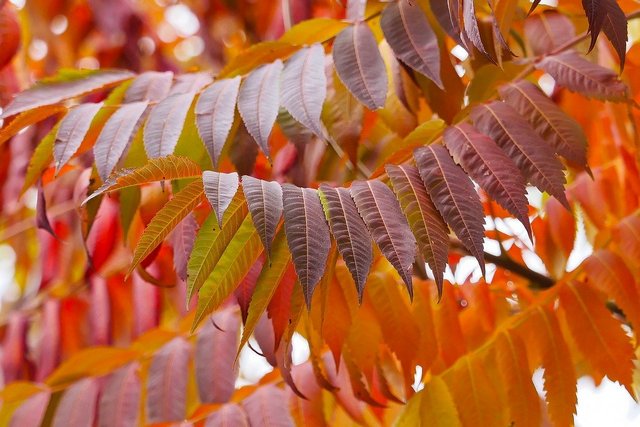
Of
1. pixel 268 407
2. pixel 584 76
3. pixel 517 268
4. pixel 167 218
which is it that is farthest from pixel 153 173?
pixel 517 268

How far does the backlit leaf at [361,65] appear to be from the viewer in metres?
1.08

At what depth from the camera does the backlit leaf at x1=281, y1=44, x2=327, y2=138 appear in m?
1.04

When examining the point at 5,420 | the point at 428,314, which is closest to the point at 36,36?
the point at 5,420

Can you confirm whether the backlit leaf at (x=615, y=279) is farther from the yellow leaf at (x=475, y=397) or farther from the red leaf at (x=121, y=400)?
the red leaf at (x=121, y=400)

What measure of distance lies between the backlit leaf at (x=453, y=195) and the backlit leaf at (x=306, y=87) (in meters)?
0.13

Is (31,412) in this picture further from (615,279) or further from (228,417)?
(615,279)

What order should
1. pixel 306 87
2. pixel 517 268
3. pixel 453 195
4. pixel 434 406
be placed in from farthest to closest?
pixel 517 268 < pixel 434 406 < pixel 306 87 < pixel 453 195

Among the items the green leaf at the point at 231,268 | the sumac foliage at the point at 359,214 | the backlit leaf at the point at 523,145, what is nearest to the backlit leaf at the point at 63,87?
the sumac foliage at the point at 359,214

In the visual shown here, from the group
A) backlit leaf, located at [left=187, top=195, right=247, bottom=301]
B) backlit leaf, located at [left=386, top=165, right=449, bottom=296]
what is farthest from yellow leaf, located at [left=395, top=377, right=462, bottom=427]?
backlit leaf, located at [left=187, top=195, right=247, bottom=301]

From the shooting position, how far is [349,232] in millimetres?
841

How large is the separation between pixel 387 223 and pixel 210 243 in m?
0.18

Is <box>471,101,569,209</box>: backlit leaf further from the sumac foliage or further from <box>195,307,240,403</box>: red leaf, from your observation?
<box>195,307,240,403</box>: red leaf

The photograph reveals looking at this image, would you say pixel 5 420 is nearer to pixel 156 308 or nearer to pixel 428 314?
pixel 156 308

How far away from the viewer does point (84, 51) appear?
2.55 m
